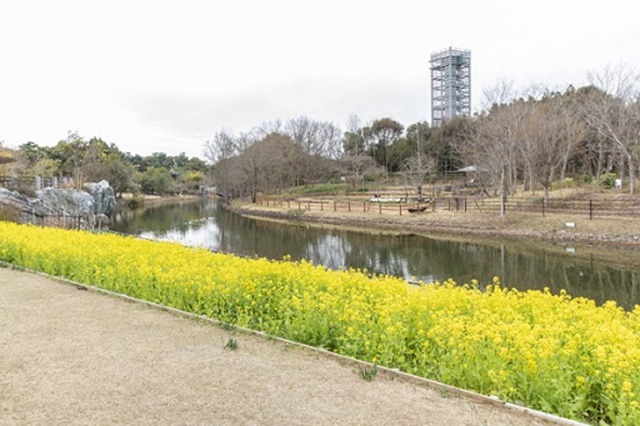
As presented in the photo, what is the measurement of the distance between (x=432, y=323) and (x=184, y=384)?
299 cm

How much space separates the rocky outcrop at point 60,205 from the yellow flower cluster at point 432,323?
56.4 ft

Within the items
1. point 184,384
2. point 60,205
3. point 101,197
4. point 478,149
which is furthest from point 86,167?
point 184,384

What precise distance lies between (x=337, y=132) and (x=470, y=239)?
5144 centimetres

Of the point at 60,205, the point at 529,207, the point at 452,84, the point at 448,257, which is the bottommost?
the point at 448,257

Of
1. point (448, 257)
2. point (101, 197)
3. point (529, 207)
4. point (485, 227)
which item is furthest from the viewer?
point (101, 197)

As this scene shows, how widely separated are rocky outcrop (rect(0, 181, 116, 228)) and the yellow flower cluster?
1720 cm

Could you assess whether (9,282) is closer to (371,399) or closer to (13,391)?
Result: (13,391)

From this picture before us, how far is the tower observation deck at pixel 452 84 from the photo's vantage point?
82.2 metres

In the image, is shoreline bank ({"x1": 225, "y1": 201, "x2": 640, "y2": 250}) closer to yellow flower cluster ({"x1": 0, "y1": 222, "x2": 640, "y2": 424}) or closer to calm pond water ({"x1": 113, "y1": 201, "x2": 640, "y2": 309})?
calm pond water ({"x1": 113, "y1": 201, "x2": 640, "y2": 309})

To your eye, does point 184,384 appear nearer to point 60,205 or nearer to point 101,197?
point 60,205

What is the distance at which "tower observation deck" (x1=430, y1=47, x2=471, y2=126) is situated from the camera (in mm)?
82188

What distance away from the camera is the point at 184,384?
4078mm

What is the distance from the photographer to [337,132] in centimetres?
7181

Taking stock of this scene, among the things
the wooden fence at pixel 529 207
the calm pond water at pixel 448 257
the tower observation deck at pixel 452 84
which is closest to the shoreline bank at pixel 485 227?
the wooden fence at pixel 529 207
